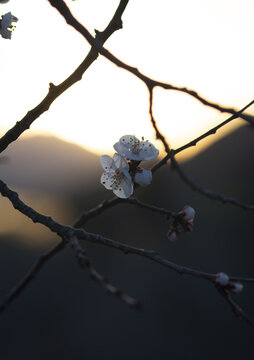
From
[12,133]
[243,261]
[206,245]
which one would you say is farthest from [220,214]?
[12,133]

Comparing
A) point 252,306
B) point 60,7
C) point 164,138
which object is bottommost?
point 252,306

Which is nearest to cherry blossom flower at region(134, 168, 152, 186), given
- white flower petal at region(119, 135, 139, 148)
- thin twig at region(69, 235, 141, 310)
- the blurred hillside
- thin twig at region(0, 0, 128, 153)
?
white flower petal at region(119, 135, 139, 148)

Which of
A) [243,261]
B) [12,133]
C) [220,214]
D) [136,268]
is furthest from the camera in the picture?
[220,214]

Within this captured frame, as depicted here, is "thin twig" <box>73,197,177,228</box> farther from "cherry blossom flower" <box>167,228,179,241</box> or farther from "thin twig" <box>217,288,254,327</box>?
"thin twig" <box>217,288,254,327</box>

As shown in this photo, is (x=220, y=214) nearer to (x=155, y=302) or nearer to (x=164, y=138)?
(x=155, y=302)

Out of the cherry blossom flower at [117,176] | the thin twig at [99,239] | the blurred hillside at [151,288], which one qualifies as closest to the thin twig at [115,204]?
the cherry blossom flower at [117,176]

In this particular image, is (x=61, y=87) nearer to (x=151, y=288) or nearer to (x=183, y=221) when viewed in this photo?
(x=183, y=221)

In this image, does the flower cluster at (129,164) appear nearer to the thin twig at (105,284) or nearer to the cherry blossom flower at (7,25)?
the cherry blossom flower at (7,25)
